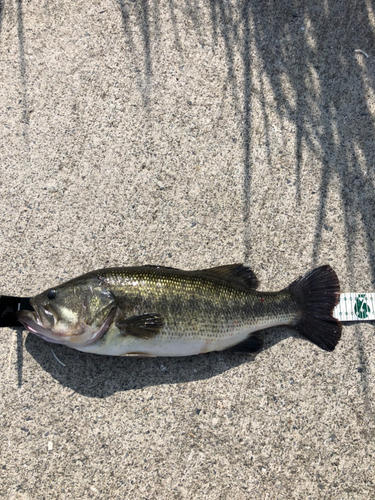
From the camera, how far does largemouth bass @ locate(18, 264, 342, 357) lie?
261cm

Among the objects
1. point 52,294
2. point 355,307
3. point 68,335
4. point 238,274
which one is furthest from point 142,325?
point 355,307

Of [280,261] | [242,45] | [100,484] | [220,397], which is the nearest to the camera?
[100,484]

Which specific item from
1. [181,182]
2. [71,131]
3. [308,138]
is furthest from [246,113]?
[71,131]

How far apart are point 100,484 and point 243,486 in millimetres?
1088

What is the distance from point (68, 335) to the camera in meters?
2.59

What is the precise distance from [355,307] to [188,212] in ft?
5.36

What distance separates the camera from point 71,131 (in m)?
3.28

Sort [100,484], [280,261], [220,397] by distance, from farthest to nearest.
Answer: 1. [280,261]
2. [220,397]
3. [100,484]

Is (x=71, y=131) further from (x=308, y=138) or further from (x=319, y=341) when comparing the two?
(x=319, y=341)

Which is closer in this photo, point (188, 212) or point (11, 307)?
point (11, 307)

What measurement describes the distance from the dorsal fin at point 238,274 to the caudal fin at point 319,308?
304mm

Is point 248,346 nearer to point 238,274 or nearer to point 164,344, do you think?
point 238,274

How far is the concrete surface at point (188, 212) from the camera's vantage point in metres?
2.86

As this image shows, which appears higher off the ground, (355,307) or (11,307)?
(11,307)
